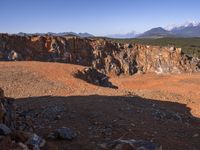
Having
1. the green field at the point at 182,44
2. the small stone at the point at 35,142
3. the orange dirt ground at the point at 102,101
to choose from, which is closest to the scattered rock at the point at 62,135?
the orange dirt ground at the point at 102,101

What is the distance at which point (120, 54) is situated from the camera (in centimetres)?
4522

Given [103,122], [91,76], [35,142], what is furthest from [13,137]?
[91,76]

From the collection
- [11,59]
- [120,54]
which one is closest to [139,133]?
[11,59]

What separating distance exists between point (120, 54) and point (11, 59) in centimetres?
1306

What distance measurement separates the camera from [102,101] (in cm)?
1830

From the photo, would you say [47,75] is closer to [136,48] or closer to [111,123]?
[111,123]

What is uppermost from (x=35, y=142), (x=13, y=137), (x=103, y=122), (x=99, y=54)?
(x=13, y=137)

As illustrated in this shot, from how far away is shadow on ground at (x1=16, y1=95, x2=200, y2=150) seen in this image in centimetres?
1316

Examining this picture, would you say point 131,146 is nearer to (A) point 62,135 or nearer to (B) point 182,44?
(A) point 62,135

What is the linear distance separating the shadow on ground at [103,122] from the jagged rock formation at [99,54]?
801 inches

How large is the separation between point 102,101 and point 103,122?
3.64 meters

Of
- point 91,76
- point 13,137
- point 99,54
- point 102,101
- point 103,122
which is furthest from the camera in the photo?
point 99,54

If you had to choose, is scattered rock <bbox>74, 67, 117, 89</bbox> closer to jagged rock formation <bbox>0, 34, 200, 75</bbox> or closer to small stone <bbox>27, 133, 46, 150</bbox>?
jagged rock formation <bbox>0, 34, 200, 75</bbox>

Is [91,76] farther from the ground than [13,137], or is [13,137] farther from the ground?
[13,137]
